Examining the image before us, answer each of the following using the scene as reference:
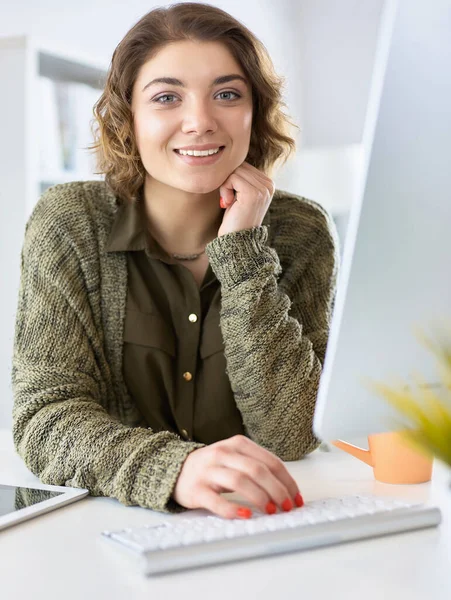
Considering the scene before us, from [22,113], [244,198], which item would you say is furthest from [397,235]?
[22,113]

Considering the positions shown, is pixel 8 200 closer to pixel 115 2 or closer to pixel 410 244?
pixel 115 2

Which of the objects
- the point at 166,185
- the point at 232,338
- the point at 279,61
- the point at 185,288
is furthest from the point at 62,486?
the point at 279,61

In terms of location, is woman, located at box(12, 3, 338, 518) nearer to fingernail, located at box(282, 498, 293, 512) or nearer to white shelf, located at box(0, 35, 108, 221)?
fingernail, located at box(282, 498, 293, 512)

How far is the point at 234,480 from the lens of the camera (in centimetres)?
87

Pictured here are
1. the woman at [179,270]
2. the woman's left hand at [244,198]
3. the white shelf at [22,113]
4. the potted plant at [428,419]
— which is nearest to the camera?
the potted plant at [428,419]

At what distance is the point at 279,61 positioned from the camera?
4594mm

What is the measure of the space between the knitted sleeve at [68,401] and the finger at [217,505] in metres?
0.05

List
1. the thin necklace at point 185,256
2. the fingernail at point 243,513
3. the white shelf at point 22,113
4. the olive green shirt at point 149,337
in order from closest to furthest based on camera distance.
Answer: the fingernail at point 243,513 < the olive green shirt at point 149,337 < the thin necklace at point 185,256 < the white shelf at point 22,113

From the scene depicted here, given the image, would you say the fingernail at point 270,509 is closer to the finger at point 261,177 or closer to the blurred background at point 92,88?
the blurred background at point 92,88

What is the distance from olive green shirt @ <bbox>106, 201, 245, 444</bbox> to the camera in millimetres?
1435

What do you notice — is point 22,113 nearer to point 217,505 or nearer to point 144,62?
point 144,62

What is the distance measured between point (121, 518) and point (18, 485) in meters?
0.24

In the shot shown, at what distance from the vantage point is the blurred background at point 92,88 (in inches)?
106

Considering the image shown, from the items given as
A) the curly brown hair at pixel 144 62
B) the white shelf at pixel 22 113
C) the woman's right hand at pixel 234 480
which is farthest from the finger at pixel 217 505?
the white shelf at pixel 22 113
